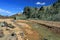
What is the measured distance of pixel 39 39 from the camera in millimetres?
24078

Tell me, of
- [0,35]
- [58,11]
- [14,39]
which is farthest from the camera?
[58,11]

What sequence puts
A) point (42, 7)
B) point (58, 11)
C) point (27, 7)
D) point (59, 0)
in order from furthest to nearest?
point (27, 7) → point (42, 7) → point (59, 0) → point (58, 11)

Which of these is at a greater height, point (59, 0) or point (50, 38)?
point (59, 0)

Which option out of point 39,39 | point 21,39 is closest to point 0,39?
point 21,39

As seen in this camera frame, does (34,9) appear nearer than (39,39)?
No

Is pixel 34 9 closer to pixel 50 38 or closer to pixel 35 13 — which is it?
pixel 35 13

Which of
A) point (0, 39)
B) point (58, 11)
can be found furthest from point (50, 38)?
point (58, 11)

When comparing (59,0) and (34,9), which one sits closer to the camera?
(59,0)

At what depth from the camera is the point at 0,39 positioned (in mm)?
27406

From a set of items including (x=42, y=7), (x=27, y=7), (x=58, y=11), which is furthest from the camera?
(x=27, y=7)

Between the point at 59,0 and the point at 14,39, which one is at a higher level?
the point at 59,0

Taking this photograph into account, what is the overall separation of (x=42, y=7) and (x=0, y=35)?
63781 mm

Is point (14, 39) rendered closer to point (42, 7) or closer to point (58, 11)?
point (58, 11)

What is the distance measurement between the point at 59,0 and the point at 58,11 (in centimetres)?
657
